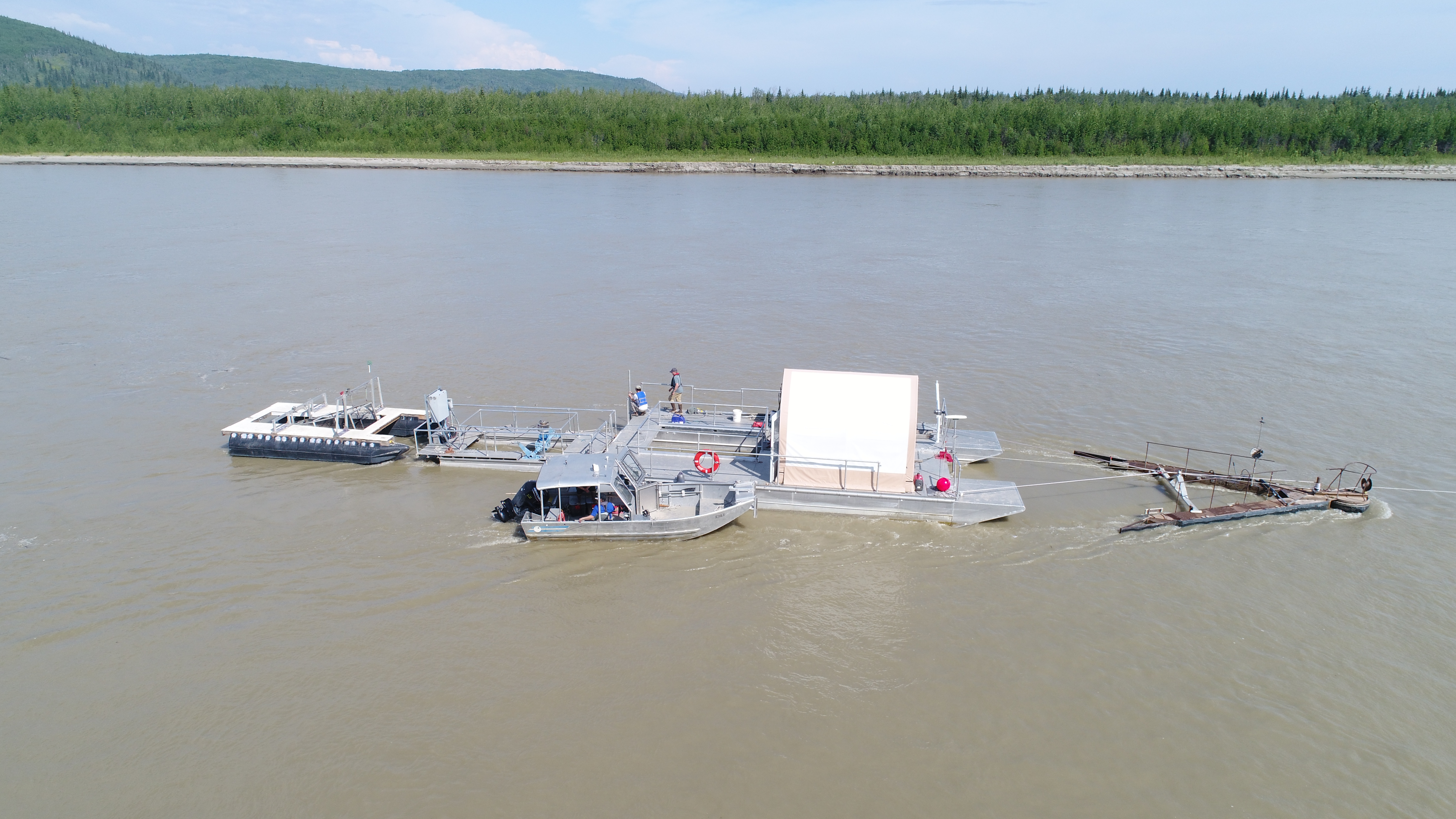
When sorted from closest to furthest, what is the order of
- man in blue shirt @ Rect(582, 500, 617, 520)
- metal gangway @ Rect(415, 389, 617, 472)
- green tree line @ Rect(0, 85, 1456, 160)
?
1. man in blue shirt @ Rect(582, 500, 617, 520)
2. metal gangway @ Rect(415, 389, 617, 472)
3. green tree line @ Rect(0, 85, 1456, 160)

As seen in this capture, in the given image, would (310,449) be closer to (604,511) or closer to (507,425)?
(507,425)

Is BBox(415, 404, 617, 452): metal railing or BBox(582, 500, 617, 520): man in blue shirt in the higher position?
BBox(415, 404, 617, 452): metal railing

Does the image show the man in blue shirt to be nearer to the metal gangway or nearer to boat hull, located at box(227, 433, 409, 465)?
the metal gangway

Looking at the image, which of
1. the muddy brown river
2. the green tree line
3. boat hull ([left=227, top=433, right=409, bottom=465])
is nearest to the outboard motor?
the muddy brown river

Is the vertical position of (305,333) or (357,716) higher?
(305,333)

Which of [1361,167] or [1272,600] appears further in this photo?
[1361,167]

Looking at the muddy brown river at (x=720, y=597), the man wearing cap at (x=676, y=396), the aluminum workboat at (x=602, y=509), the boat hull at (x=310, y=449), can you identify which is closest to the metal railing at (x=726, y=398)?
the man wearing cap at (x=676, y=396)

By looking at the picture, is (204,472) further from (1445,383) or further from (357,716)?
(1445,383)

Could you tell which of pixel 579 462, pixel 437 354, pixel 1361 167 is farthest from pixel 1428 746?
pixel 1361 167
